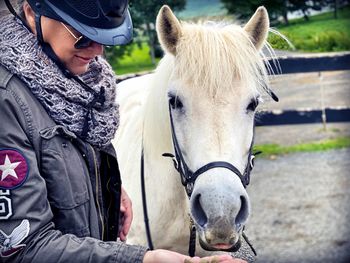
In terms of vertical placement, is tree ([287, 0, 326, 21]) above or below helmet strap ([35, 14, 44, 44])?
below

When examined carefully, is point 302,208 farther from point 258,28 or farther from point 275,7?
point 258,28

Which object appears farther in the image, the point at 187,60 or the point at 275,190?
the point at 275,190

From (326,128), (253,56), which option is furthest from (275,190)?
(253,56)

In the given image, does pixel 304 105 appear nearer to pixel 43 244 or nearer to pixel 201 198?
pixel 201 198

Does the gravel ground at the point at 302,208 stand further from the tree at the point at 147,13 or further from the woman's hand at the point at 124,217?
the woman's hand at the point at 124,217

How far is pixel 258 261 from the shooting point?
3.80m

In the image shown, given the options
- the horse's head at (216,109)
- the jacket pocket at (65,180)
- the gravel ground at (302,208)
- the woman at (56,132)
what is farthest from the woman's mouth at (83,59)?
the gravel ground at (302,208)

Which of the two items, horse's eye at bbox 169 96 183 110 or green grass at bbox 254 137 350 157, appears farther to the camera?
green grass at bbox 254 137 350 157

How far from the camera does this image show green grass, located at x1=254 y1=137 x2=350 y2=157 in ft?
20.9

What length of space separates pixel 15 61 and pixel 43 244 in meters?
0.48

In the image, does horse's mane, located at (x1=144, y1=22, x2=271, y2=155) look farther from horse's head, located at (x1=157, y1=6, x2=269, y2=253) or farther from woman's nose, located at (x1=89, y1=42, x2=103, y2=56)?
woman's nose, located at (x1=89, y1=42, x2=103, y2=56)

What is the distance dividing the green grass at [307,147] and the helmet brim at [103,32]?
4968 millimetres

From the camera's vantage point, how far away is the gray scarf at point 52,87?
139 cm

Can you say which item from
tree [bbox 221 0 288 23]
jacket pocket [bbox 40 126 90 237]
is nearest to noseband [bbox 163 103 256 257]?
jacket pocket [bbox 40 126 90 237]
